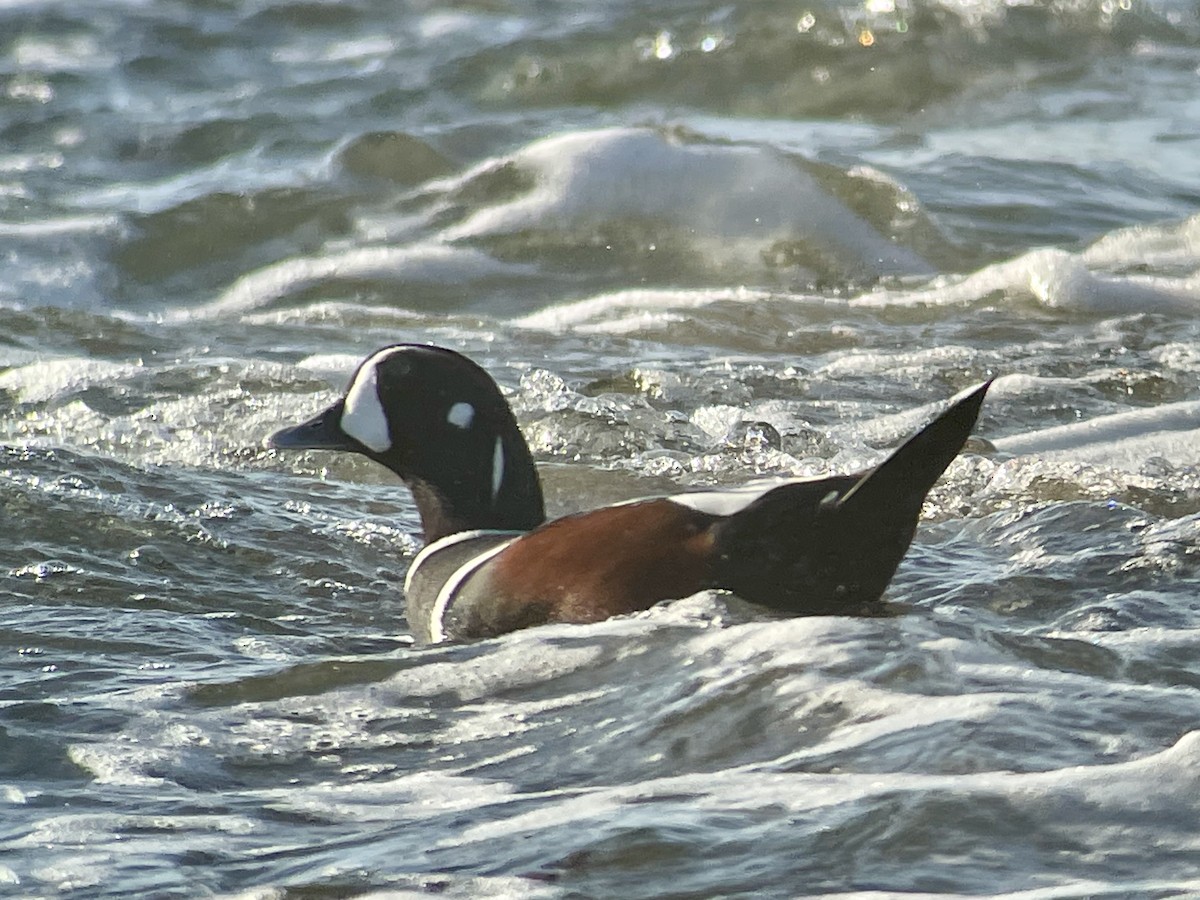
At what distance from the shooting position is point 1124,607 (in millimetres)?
3943

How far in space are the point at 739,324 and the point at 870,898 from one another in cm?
476

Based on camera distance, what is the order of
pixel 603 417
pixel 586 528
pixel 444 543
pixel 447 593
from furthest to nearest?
pixel 603 417
pixel 444 543
pixel 447 593
pixel 586 528

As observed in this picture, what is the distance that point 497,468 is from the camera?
4.26 meters

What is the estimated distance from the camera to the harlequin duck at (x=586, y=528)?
11.4ft

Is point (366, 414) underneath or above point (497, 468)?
Result: above

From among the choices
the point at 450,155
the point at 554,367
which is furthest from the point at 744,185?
the point at 554,367

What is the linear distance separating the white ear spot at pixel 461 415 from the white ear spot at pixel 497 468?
0.08 meters

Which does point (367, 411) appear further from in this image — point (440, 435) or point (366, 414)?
point (440, 435)

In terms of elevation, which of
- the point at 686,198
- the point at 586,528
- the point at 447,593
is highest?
the point at 686,198

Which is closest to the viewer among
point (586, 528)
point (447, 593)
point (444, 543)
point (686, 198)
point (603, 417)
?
point (586, 528)

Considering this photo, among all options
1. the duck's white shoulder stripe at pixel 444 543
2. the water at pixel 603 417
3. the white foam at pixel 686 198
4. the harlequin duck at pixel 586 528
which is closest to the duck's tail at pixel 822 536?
the harlequin duck at pixel 586 528

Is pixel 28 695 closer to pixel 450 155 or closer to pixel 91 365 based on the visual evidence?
pixel 91 365

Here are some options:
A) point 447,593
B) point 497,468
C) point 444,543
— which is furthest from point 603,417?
point 447,593

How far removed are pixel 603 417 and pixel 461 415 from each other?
4.98 ft
